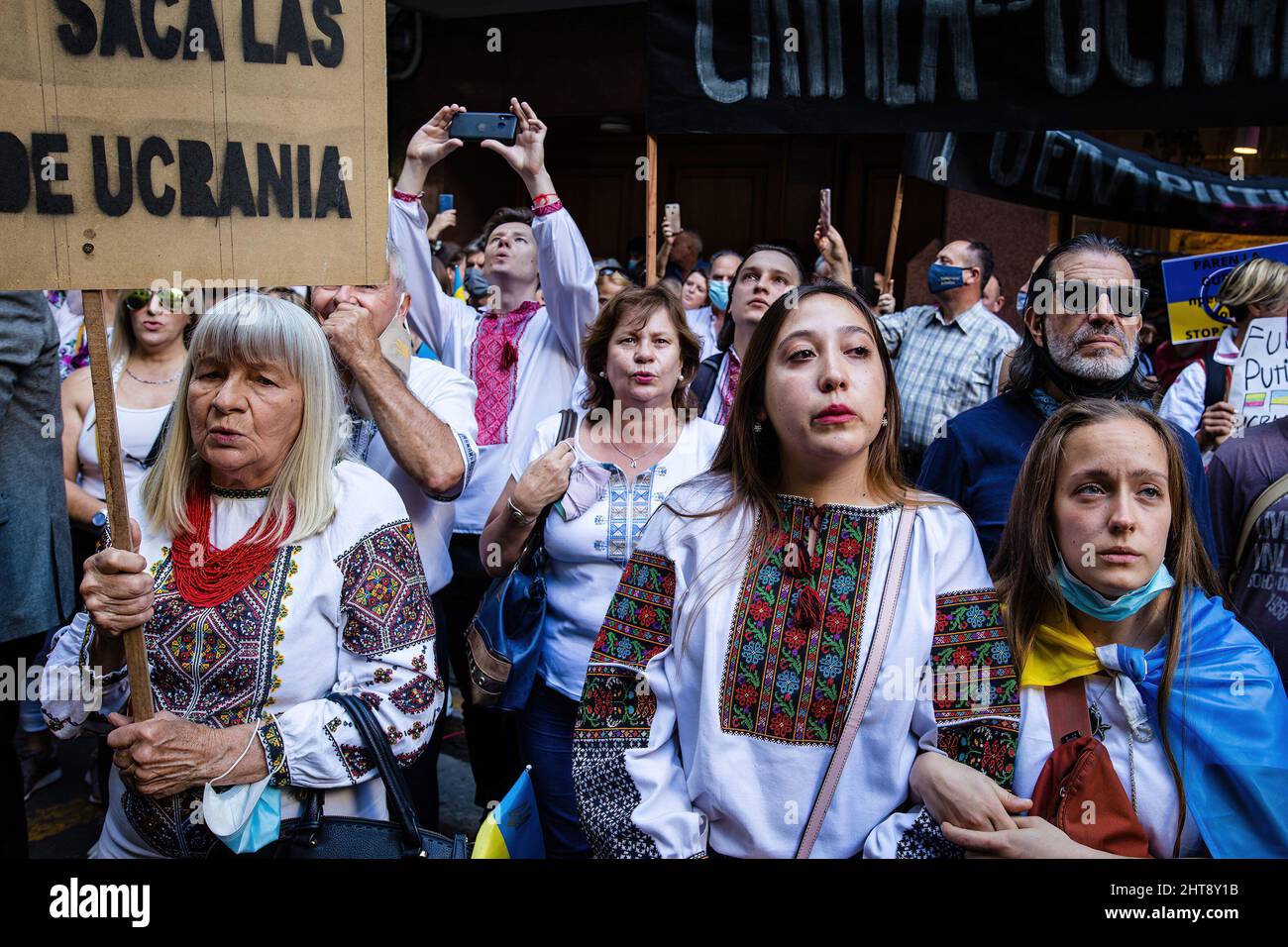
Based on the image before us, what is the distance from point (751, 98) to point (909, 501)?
207 centimetres

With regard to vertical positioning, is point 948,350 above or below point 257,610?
above

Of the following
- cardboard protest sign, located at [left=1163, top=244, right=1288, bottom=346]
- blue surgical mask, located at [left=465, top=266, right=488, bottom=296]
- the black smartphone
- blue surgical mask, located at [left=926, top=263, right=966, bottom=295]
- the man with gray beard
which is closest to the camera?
the man with gray beard

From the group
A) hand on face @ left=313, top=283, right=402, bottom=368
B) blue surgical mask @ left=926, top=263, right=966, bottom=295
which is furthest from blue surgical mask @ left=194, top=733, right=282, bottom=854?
blue surgical mask @ left=926, top=263, right=966, bottom=295

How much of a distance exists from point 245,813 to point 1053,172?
402 cm

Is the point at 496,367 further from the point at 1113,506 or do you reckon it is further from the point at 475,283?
the point at 475,283

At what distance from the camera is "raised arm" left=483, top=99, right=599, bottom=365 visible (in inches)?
141

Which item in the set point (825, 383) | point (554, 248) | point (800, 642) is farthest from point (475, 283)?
point (800, 642)

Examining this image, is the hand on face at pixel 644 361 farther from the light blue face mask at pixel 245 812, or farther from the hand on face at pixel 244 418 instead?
the light blue face mask at pixel 245 812

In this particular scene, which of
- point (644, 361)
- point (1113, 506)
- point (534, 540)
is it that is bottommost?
point (534, 540)

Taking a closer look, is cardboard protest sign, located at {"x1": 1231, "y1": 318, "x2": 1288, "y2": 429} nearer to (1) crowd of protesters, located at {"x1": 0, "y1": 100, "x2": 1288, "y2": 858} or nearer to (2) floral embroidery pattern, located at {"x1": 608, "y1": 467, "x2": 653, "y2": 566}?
(1) crowd of protesters, located at {"x1": 0, "y1": 100, "x2": 1288, "y2": 858}

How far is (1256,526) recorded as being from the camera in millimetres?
2922

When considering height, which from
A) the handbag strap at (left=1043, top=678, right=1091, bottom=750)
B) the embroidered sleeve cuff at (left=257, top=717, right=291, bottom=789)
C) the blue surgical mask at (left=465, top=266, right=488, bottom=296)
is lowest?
the embroidered sleeve cuff at (left=257, top=717, right=291, bottom=789)

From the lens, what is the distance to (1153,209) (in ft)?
15.3

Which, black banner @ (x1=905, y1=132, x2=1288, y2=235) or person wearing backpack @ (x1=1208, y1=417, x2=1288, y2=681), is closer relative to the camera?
person wearing backpack @ (x1=1208, y1=417, x2=1288, y2=681)
